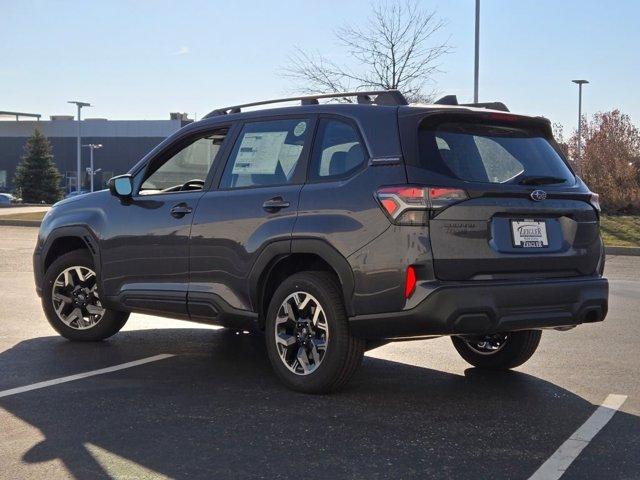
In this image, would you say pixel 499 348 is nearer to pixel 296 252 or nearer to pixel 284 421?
pixel 296 252

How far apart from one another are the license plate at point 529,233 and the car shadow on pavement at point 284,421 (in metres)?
0.96

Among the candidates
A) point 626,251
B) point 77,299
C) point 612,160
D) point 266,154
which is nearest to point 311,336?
point 266,154

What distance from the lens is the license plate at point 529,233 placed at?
552cm

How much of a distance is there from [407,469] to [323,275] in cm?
176

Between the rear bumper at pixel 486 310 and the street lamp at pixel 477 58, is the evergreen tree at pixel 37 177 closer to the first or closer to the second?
the street lamp at pixel 477 58

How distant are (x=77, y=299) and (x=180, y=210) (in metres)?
1.67

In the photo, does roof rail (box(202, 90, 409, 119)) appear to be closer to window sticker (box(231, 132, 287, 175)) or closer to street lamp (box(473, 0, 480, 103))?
window sticker (box(231, 132, 287, 175))

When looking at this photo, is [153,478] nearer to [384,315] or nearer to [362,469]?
[362,469]

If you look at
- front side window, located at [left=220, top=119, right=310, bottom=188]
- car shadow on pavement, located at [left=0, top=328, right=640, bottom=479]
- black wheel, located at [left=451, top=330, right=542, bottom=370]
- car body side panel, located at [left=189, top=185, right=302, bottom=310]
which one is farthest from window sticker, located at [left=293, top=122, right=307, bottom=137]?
black wheel, located at [left=451, top=330, right=542, bottom=370]

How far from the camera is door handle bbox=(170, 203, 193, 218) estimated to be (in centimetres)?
653

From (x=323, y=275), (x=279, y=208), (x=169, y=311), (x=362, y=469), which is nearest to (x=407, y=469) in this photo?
(x=362, y=469)

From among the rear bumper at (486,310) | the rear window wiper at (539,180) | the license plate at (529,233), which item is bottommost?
the rear bumper at (486,310)

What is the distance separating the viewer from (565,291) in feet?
18.4

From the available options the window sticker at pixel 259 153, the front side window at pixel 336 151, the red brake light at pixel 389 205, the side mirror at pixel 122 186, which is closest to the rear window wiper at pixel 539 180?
the red brake light at pixel 389 205
